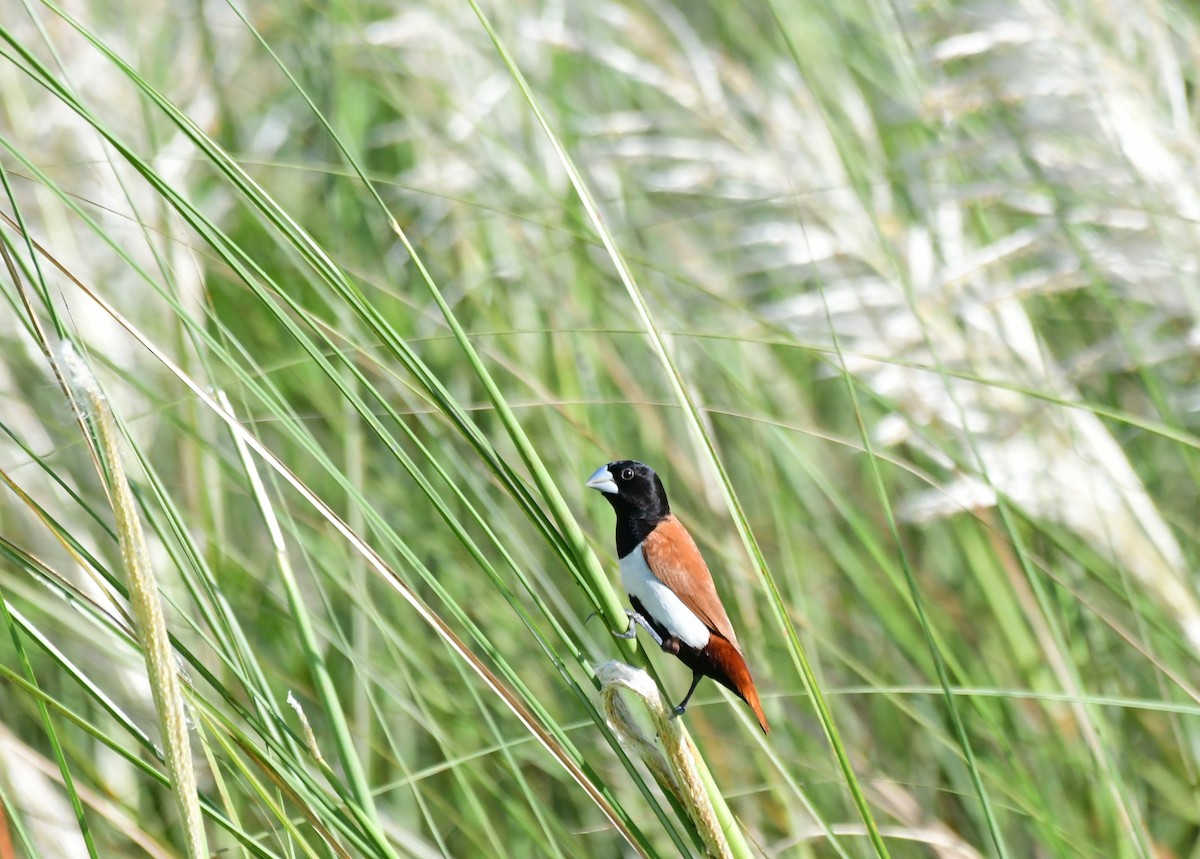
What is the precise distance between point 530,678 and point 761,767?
1.50 ft

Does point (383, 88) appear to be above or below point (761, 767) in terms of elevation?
above

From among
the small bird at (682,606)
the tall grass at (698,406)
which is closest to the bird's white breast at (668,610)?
the small bird at (682,606)

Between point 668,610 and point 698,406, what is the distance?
0.29 meters

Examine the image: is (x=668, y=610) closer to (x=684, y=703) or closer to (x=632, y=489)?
(x=684, y=703)

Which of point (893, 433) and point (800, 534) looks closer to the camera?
point (893, 433)

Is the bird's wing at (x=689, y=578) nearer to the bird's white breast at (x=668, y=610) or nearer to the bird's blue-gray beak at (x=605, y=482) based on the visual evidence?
the bird's white breast at (x=668, y=610)

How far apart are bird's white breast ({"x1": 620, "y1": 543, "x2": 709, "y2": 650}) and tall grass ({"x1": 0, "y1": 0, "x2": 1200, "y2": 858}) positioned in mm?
116

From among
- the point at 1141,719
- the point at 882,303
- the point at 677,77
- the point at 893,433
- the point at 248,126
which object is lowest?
the point at 1141,719

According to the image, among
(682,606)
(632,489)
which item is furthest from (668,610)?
(632,489)

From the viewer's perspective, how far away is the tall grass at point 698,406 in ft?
5.68

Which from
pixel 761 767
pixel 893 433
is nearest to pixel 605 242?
pixel 893 433

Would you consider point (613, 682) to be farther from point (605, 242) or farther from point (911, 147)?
point (911, 147)

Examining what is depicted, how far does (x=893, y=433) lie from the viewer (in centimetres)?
186

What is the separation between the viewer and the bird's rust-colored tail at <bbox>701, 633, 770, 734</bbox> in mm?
1313
